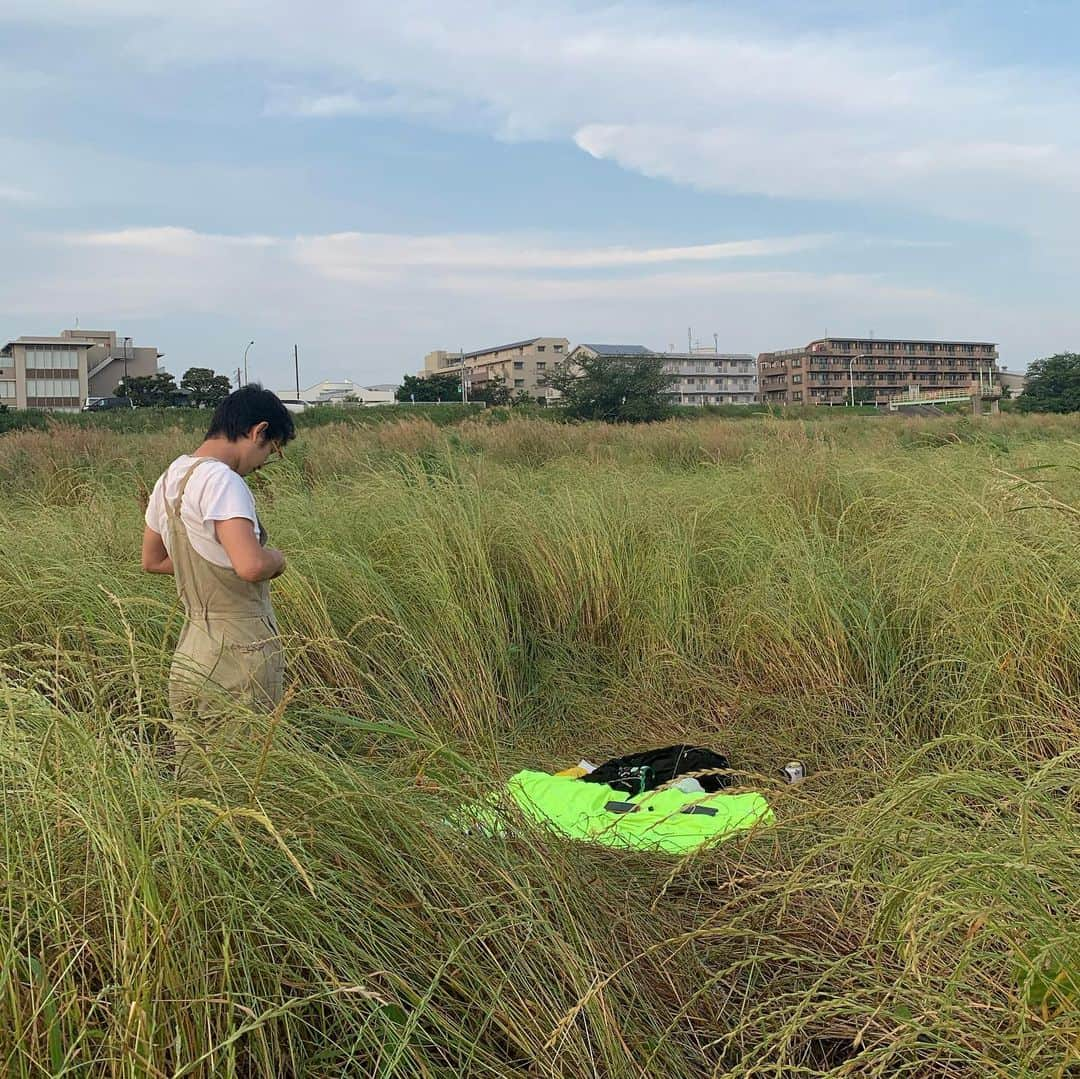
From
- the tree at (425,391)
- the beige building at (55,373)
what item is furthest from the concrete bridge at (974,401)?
the beige building at (55,373)

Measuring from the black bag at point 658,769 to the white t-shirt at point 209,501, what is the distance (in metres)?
1.37

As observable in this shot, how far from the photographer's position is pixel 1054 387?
149ft

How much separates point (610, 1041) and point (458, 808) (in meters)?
0.50

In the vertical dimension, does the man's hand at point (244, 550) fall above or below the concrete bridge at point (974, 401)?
below

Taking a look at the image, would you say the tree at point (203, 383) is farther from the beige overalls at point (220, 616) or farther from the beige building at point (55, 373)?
the beige overalls at point (220, 616)

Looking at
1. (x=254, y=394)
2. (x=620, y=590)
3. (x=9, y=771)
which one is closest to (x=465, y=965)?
(x=9, y=771)

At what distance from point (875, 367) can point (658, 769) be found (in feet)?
336

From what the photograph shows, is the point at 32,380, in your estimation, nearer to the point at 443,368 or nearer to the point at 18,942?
the point at 443,368

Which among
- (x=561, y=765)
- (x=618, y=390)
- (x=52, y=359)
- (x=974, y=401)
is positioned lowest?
(x=561, y=765)

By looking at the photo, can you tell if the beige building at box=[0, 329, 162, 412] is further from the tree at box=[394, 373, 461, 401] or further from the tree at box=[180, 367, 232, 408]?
the tree at box=[394, 373, 461, 401]

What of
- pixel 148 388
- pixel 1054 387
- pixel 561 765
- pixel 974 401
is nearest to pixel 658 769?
pixel 561 765

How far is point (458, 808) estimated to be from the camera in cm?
184

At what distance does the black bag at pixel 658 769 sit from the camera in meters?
3.19

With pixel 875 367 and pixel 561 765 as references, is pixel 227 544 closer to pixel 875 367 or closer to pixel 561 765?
pixel 561 765
